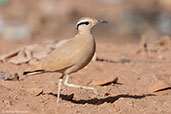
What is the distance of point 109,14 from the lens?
20.1m

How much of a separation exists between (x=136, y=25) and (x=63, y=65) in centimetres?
1305

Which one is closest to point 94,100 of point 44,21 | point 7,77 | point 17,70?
point 7,77

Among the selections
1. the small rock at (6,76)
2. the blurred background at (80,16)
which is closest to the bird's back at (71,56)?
the small rock at (6,76)

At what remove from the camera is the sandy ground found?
5242 millimetres

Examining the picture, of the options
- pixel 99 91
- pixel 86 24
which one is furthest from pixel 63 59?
pixel 99 91

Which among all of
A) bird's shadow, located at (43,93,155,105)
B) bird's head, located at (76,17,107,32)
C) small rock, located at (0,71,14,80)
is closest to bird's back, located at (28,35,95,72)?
bird's head, located at (76,17,107,32)

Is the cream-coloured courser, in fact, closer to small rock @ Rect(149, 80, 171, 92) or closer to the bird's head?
the bird's head

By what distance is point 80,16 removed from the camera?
1977 centimetres

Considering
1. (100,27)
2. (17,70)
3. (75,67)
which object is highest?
(75,67)

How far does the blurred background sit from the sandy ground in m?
7.78

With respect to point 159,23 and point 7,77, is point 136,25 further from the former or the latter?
point 7,77

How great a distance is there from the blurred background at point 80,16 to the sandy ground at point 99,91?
7.78m

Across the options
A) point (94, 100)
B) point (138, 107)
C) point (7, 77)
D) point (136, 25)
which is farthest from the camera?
point (136, 25)

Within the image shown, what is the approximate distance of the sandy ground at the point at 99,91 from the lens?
5242 millimetres
